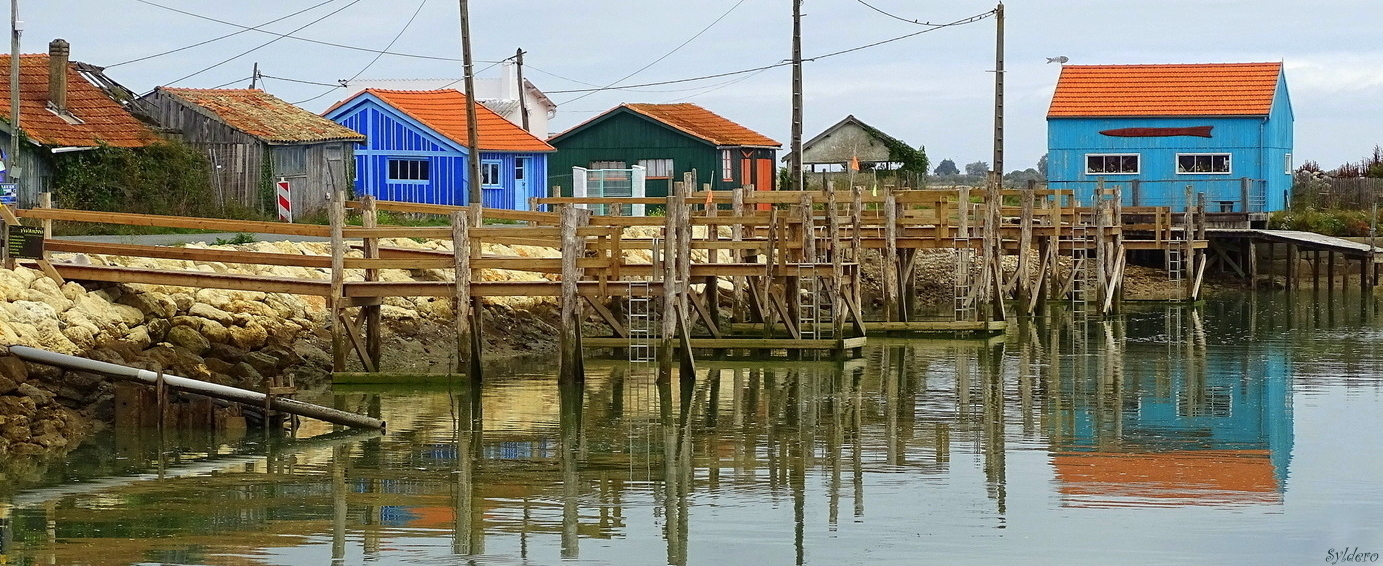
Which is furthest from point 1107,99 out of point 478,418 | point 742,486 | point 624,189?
point 742,486

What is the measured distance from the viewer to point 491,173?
47562 mm

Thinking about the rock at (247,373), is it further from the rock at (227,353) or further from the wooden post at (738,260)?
the wooden post at (738,260)

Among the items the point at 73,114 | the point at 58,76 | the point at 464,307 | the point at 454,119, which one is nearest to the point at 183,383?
the point at 464,307

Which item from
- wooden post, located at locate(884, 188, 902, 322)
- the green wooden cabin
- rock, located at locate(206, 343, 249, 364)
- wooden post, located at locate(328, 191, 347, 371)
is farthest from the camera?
the green wooden cabin

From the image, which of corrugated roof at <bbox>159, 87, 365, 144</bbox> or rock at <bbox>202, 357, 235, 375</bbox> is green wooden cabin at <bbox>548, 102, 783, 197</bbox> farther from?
rock at <bbox>202, 357, 235, 375</bbox>

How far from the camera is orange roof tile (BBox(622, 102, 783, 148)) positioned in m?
55.2

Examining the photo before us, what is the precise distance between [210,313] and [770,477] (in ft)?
32.3

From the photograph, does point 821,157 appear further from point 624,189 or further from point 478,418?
point 478,418

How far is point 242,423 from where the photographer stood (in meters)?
18.2

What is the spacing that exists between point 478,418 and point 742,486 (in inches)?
203

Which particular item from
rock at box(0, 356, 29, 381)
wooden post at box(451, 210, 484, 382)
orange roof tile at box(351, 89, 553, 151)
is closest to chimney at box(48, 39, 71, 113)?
orange roof tile at box(351, 89, 553, 151)

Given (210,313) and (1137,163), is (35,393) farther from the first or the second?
(1137,163)

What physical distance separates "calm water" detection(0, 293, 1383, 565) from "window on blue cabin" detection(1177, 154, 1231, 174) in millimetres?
22717

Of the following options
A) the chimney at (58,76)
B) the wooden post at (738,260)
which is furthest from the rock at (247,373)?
the chimney at (58,76)
